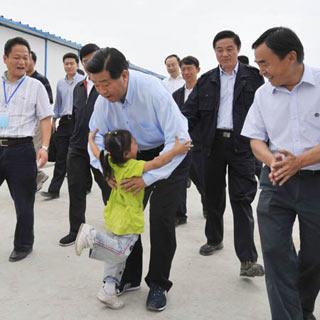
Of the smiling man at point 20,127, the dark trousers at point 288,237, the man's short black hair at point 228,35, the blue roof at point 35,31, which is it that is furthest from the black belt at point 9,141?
the blue roof at point 35,31

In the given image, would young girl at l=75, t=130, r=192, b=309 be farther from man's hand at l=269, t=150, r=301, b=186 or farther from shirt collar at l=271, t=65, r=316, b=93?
shirt collar at l=271, t=65, r=316, b=93

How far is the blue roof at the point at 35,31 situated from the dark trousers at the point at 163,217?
6.36 metres

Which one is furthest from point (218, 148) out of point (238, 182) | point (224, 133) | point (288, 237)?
point (288, 237)

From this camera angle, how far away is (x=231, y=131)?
300cm

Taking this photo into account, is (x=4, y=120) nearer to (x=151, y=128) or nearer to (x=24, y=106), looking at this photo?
(x=24, y=106)

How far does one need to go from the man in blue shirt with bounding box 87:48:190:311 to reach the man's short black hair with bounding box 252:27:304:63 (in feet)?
2.19

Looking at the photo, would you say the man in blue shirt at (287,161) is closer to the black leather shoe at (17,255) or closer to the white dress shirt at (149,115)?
the white dress shirt at (149,115)

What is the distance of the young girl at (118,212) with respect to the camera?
7.47 ft

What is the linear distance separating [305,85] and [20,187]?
2258mm

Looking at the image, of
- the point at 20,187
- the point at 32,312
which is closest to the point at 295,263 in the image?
the point at 32,312

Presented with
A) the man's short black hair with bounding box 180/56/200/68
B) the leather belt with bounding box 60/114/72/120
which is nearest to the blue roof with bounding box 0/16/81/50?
the leather belt with bounding box 60/114/72/120

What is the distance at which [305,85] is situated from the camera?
1942 millimetres

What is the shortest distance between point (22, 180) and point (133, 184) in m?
1.31

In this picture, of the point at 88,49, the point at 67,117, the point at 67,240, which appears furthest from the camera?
the point at 67,117
